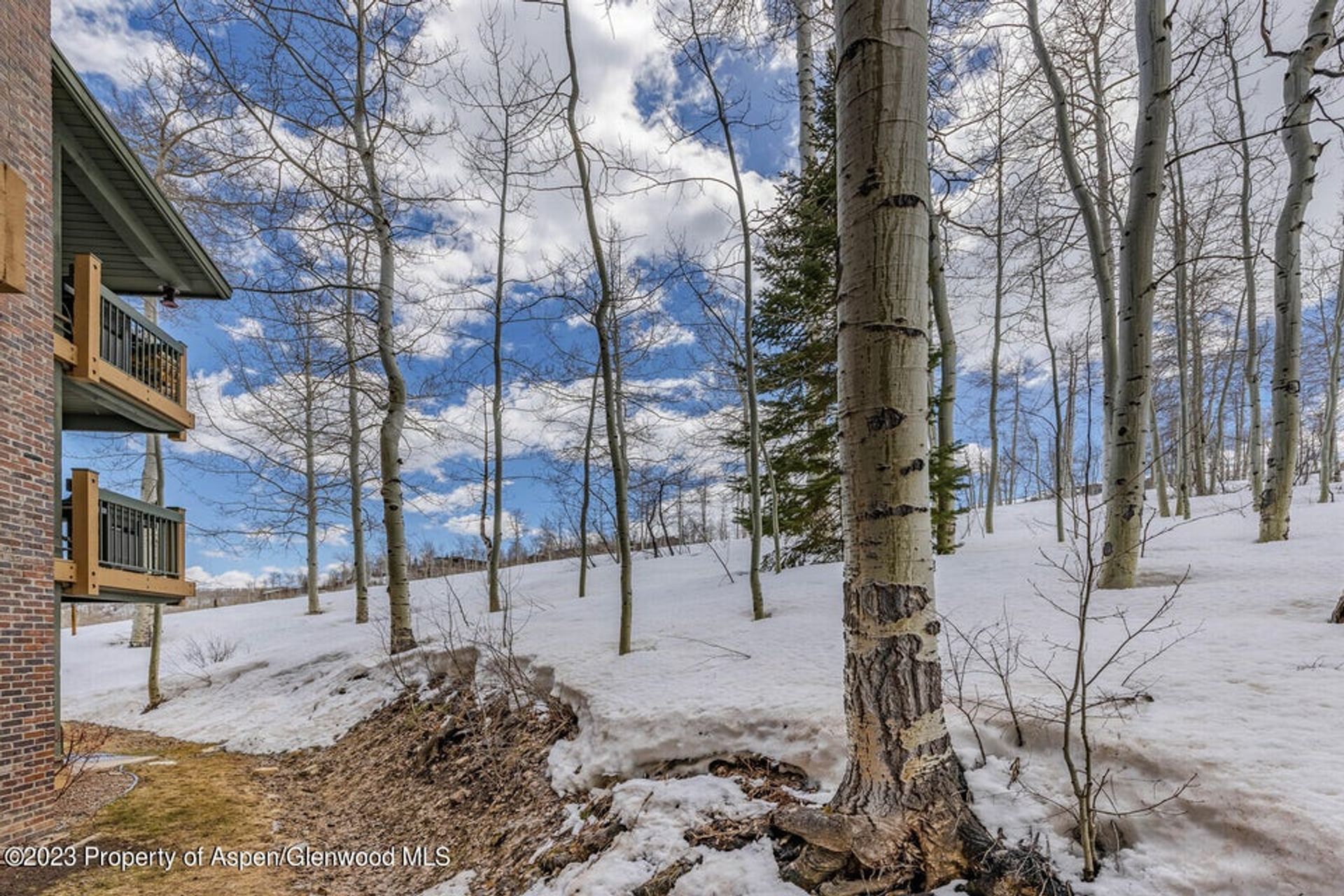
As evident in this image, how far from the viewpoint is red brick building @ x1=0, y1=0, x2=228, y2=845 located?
4.79 meters

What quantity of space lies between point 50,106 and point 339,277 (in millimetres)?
5772

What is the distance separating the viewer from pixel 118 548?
642 cm

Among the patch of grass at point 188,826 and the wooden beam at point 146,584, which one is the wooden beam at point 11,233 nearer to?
the patch of grass at point 188,826

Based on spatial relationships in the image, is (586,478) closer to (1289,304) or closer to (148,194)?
(148,194)

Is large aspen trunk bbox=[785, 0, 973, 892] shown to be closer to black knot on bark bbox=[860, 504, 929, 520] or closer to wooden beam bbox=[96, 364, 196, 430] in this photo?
black knot on bark bbox=[860, 504, 929, 520]

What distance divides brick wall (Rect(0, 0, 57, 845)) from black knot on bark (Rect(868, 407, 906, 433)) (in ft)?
22.4

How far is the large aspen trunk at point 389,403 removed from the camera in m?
8.33

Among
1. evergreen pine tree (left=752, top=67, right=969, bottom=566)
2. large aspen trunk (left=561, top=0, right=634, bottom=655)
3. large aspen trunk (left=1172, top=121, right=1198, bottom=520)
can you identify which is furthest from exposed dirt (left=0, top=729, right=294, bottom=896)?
large aspen trunk (left=1172, top=121, right=1198, bottom=520)

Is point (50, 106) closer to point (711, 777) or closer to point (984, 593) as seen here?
point (711, 777)

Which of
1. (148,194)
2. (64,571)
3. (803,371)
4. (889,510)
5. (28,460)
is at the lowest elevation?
(64,571)

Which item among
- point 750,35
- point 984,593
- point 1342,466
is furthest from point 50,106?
point 1342,466

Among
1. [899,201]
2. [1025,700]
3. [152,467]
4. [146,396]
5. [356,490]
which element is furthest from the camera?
[356,490]

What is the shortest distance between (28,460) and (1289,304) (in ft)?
40.9

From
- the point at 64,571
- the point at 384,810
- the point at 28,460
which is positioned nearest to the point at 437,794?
the point at 384,810
